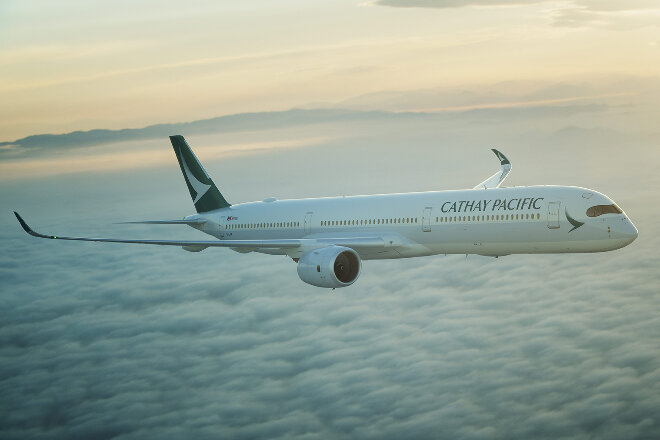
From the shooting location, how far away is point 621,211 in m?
41.6

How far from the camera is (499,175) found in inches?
2338

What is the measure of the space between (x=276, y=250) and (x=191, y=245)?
649 cm

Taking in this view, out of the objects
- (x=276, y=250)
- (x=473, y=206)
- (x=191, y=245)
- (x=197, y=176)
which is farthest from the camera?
(x=197, y=176)

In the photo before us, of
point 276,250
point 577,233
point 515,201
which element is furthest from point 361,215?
point 577,233

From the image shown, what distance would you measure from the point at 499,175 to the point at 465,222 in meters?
16.3

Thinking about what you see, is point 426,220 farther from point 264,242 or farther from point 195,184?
point 195,184

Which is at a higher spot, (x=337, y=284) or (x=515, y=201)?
(x=515, y=201)

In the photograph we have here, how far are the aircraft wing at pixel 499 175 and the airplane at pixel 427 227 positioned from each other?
11.5 meters

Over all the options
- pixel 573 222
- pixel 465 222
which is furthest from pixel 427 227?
pixel 573 222

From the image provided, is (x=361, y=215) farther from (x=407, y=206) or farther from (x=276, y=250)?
(x=276, y=250)

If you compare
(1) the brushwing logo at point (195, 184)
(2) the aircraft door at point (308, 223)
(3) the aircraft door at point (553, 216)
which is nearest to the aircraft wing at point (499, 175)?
(2) the aircraft door at point (308, 223)

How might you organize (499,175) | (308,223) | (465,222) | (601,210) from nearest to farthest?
(601,210), (465,222), (308,223), (499,175)

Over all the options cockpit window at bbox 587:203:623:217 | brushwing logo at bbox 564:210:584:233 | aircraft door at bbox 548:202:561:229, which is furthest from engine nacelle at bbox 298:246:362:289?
cockpit window at bbox 587:203:623:217

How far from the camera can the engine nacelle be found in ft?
143
